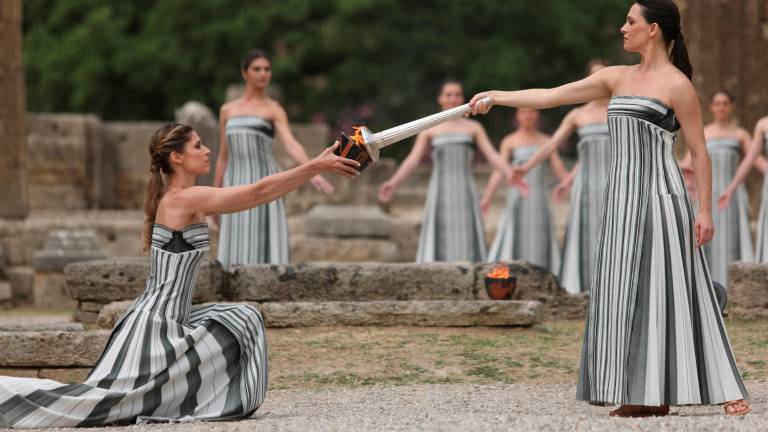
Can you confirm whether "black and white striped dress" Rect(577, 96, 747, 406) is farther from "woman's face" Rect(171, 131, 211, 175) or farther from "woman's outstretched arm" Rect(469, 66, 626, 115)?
"woman's face" Rect(171, 131, 211, 175)

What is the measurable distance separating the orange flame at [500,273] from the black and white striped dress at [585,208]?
7.91 ft

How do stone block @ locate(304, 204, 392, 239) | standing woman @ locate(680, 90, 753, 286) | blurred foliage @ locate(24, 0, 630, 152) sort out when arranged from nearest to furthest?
standing woman @ locate(680, 90, 753, 286) < stone block @ locate(304, 204, 392, 239) < blurred foliage @ locate(24, 0, 630, 152)

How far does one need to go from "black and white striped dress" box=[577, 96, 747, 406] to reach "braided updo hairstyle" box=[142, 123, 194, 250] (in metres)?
1.98

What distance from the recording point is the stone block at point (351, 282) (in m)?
10.0

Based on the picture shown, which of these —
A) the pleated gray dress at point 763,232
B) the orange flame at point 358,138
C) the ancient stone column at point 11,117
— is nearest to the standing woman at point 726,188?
the pleated gray dress at point 763,232

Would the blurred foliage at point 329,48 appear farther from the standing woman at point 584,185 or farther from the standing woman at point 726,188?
the standing woman at point 584,185

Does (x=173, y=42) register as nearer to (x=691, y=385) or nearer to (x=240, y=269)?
(x=240, y=269)

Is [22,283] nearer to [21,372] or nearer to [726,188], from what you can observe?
[726,188]

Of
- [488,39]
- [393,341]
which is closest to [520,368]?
[393,341]

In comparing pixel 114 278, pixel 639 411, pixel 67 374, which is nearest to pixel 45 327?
pixel 67 374

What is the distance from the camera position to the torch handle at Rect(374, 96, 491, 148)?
22.4 ft

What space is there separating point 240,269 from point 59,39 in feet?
72.5

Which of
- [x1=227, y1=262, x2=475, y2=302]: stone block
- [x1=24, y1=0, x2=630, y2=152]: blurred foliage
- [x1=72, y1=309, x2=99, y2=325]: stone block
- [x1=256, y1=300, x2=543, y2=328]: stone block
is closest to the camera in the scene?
[x1=256, y1=300, x2=543, y2=328]: stone block

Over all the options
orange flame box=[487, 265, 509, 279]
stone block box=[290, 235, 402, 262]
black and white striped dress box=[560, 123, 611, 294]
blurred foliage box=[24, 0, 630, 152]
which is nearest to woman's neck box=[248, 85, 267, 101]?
orange flame box=[487, 265, 509, 279]
